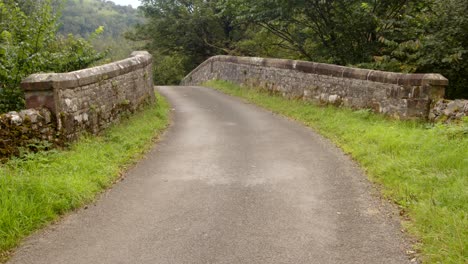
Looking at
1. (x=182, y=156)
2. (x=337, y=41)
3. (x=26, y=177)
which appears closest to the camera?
(x=26, y=177)

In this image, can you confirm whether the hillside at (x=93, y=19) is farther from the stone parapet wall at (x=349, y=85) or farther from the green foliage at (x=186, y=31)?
the stone parapet wall at (x=349, y=85)

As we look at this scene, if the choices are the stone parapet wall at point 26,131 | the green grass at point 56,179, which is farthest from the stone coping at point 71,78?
the green grass at point 56,179

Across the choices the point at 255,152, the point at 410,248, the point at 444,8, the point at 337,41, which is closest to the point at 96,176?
the point at 255,152

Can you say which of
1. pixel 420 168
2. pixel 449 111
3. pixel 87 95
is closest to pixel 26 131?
pixel 87 95

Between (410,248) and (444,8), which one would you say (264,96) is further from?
(410,248)

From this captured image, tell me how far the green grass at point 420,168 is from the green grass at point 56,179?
13.4 ft

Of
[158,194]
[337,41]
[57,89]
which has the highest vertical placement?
[337,41]

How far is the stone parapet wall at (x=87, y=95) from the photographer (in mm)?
7082

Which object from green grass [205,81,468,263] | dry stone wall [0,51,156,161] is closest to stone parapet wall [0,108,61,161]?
dry stone wall [0,51,156,161]

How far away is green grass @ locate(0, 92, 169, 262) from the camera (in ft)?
15.1

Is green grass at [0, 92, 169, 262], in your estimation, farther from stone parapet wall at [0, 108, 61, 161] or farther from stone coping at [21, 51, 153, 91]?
stone coping at [21, 51, 153, 91]

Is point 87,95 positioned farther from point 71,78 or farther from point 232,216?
point 232,216

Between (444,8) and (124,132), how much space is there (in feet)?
28.0

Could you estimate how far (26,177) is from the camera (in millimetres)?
5348
